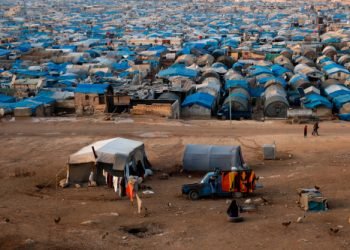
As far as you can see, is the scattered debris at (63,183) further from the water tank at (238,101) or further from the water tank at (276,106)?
the water tank at (276,106)

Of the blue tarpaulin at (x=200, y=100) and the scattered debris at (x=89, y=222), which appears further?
the blue tarpaulin at (x=200, y=100)

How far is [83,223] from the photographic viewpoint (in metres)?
10.0

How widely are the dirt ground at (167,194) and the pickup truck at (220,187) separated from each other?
0.69 feet

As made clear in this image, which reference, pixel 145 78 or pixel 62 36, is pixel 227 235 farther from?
pixel 62 36

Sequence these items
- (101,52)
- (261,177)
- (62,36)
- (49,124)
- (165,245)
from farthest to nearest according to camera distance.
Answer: (62,36) → (101,52) → (49,124) → (261,177) → (165,245)

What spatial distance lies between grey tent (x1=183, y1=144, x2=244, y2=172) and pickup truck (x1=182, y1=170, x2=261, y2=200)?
2.24 metres

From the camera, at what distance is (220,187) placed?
11984 mm

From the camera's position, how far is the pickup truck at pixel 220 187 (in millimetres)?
11930

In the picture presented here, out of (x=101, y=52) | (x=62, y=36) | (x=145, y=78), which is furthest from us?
(x=62, y=36)

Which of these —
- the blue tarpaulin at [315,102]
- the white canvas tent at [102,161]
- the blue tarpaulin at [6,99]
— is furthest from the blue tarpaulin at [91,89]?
the white canvas tent at [102,161]

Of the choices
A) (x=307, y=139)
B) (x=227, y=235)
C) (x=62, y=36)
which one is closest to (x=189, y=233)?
(x=227, y=235)

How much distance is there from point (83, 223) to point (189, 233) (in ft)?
6.74

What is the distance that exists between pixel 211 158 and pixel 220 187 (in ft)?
8.75

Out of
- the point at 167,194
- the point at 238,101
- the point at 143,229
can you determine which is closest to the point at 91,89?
the point at 238,101
